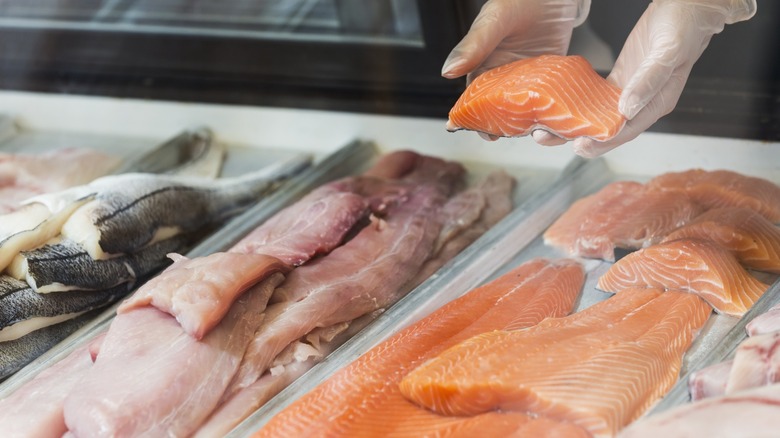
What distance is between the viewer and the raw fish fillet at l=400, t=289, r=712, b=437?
2.43 meters

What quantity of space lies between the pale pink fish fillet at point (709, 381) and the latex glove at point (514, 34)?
2.78 ft

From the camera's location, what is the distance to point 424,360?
2.82m

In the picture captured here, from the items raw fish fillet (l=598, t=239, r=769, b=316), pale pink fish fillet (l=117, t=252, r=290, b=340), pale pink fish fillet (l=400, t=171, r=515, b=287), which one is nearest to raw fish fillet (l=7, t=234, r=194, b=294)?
pale pink fish fillet (l=117, t=252, r=290, b=340)

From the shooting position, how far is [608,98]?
2912mm

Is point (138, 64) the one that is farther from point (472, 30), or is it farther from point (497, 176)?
point (472, 30)

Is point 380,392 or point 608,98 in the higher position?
point 608,98

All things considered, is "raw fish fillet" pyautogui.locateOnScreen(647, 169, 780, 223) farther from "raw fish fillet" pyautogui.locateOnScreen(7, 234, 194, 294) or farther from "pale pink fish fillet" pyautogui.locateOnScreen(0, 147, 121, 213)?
"pale pink fish fillet" pyautogui.locateOnScreen(0, 147, 121, 213)

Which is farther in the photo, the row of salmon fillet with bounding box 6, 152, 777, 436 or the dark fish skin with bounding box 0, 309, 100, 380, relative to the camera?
the dark fish skin with bounding box 0, 309, 100, 380

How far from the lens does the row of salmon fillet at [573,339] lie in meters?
2.45

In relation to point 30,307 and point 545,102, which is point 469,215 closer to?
point 545,102

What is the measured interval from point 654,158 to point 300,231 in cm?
152

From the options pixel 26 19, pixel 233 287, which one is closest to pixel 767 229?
A: pixel 233 287

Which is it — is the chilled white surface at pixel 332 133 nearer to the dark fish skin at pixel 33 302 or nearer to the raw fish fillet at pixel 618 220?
the raw fish fillet at pixel 618 220

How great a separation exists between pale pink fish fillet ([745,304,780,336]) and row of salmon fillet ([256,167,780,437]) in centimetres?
21
